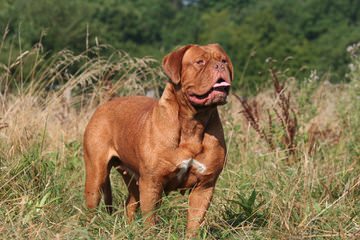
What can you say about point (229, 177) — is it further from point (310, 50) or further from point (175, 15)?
point (175, 15)

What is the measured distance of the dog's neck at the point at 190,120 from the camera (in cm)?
522

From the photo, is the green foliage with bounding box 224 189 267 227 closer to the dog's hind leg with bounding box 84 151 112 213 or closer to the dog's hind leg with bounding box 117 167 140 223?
the dog's hind leg with bounding box 117 167 140 223

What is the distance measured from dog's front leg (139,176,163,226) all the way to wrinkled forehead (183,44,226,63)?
0.86 meters

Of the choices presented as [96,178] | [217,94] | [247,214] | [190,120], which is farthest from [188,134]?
[96,178]

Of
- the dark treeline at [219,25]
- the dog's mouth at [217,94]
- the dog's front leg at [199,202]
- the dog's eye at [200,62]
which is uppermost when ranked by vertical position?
the dog's eye at [200,62]

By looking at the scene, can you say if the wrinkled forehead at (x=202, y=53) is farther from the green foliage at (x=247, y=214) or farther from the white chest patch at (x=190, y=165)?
the green foliage at (x=247, y=214)

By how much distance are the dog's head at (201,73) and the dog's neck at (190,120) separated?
0.09 meters

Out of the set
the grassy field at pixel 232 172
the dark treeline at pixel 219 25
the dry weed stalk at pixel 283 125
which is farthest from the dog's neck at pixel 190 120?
the dark treeline at pixel 219 25

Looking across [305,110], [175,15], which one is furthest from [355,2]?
[305,110]

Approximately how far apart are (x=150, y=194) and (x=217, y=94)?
2.78 feet

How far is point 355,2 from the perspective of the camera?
71250 millimetres

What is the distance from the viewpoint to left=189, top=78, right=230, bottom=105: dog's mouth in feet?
16.5

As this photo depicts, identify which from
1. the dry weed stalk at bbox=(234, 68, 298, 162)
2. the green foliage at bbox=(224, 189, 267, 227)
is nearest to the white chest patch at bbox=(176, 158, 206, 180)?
the green foliage at bbox=(224, 189, 267, 227)

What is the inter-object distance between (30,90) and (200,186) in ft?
10.5
